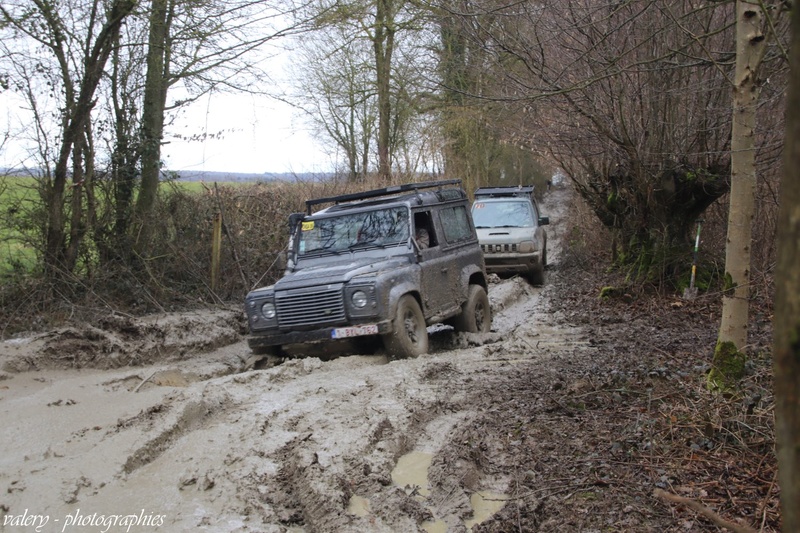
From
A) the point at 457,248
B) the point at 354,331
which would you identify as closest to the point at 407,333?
the point at 354,331

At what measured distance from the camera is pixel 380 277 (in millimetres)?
8211

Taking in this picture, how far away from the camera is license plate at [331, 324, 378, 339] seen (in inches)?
314

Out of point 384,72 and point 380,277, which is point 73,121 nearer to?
point 380,277

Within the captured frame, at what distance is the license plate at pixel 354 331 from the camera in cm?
797

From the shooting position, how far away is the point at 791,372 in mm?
1311

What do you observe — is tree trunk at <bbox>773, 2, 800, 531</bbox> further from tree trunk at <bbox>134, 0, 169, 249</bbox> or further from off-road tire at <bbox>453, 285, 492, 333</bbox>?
tree trunk at <bbox>134, 0, 169, 249</bbox>

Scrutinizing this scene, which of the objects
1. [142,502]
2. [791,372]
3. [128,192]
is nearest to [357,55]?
[128,192]

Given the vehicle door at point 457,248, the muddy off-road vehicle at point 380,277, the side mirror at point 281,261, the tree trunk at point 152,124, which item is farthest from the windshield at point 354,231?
the tree trunk at point 152,124

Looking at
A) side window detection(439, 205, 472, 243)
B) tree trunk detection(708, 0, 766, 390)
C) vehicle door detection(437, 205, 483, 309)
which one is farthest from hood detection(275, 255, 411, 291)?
tree trunk detection(708, 0, 766, 390)

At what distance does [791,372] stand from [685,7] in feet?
32.0

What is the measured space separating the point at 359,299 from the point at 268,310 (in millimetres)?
1131

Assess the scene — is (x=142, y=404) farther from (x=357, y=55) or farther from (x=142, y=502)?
(x=357, y=55)

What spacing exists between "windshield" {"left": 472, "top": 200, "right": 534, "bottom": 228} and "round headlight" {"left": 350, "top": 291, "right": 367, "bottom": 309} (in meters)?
9.35

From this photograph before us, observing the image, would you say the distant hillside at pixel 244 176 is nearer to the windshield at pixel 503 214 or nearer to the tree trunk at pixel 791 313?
the windshield at pixel 503 214
